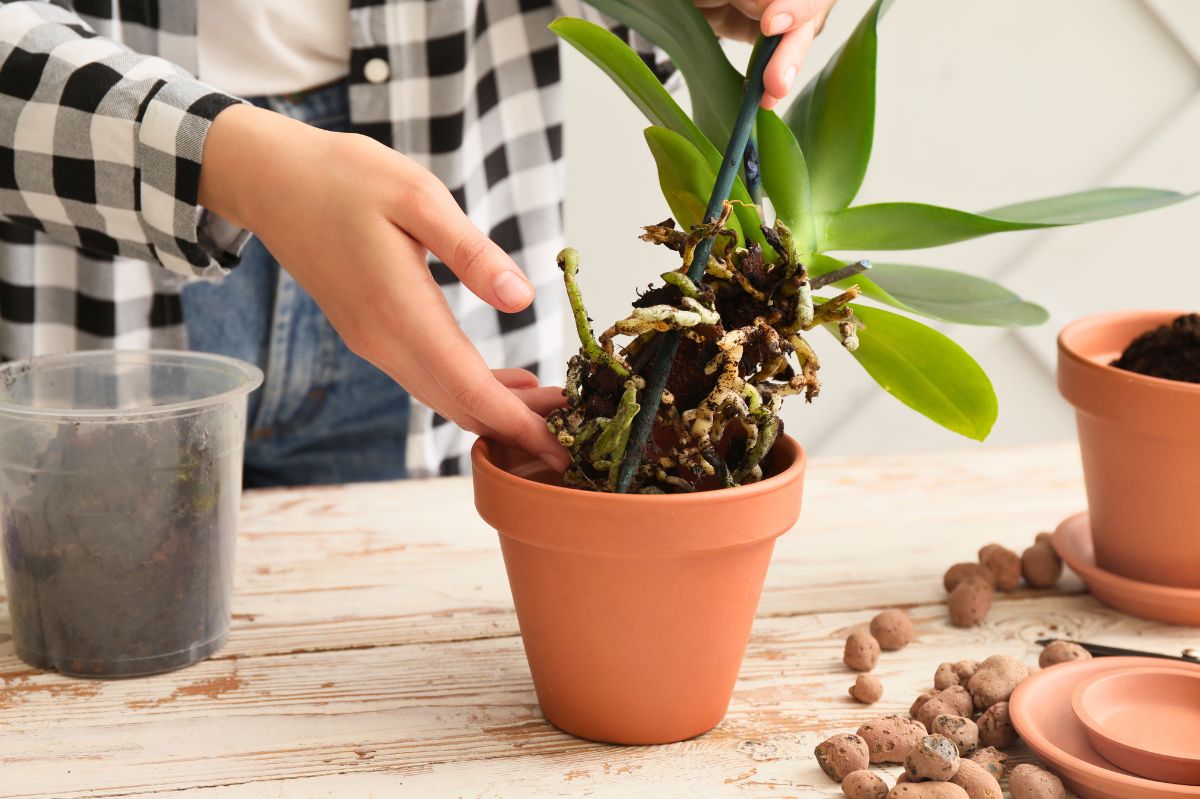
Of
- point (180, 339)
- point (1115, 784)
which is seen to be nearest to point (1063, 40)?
point (180, 339)

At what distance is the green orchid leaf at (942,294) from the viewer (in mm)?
700

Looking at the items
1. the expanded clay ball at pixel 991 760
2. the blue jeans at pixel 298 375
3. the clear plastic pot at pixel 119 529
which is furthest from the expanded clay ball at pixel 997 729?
the blue jeans at pixel 298 375

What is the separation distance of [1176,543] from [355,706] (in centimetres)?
58

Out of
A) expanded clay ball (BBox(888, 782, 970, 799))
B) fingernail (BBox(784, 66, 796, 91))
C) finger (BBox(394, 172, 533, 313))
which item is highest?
fingernail (BBox(784, 66, 796, 91))

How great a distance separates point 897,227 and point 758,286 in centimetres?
10

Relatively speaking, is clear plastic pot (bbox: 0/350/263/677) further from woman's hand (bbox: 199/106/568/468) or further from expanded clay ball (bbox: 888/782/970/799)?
expanded clay ball (bbox: 888/782/970/799)

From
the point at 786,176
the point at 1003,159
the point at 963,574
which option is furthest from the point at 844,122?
the point at 1003,159

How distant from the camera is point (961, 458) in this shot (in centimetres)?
115

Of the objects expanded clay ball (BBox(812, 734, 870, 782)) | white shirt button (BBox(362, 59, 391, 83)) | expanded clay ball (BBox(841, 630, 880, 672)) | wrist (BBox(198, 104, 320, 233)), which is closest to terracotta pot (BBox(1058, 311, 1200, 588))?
expanded clay ball (BBox(841, 630, 880, 672))

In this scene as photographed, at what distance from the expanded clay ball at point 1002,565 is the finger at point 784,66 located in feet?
1.35

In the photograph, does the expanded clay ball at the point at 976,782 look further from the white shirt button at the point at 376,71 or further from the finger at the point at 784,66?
the white shirt button at the point at 376,71

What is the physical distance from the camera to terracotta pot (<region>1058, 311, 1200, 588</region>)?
2.60ft

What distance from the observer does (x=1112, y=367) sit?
2.70 feet

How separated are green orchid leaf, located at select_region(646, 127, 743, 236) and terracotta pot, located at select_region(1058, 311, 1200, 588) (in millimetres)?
318
